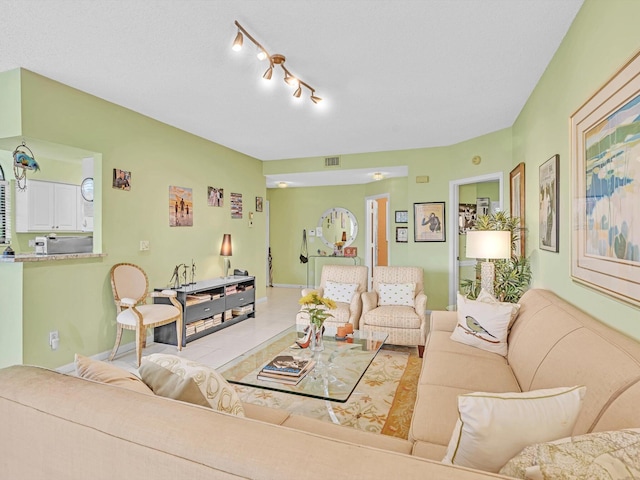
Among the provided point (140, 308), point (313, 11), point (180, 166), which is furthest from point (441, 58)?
point (140, 308)

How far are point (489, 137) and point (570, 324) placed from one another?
3.42 m

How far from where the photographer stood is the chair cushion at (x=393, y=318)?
3637 millimetres

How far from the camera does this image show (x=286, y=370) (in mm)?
2119

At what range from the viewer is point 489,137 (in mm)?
4527

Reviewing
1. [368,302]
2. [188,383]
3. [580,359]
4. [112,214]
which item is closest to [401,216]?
[368,302]

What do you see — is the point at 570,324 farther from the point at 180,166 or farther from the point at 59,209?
the point at 59,209

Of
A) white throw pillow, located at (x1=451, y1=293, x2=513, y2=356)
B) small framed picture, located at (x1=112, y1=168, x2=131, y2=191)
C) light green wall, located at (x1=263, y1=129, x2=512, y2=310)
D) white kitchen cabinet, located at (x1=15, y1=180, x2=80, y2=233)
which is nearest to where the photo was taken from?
white throw pillow, located at (x1=451, y1=293, x2=513, y2=356)

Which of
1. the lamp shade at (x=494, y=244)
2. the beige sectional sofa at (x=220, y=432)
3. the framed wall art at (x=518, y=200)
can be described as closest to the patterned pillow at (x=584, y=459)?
the beige sectional sofa at (x=220, y=432)

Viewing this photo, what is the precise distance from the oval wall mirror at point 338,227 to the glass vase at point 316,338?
204 inches

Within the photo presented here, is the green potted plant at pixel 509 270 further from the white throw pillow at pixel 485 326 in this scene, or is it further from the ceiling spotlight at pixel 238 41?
the ceiling spotlight at pixel 238 41

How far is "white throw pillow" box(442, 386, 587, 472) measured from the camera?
85 centimetres

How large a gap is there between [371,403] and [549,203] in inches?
80.5

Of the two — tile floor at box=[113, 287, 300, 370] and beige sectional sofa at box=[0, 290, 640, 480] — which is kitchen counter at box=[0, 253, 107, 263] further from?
beige sectional sofa at box=[0, 290, 640, 480]

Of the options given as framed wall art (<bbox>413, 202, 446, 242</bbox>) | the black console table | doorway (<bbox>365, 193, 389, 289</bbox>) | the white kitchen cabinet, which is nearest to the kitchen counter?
the black console table
